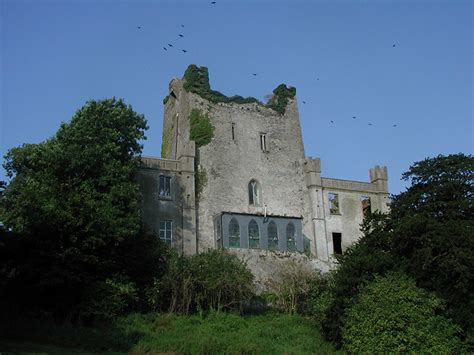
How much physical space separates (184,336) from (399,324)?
946cm

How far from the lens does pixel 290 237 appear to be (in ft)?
131

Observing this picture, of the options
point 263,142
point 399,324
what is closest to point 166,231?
point 263,142

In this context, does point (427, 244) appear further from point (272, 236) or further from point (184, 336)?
point (272, 236)

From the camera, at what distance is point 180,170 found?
3894cm

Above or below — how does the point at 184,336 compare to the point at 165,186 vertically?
below

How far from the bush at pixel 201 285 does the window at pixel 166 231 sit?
4.77m

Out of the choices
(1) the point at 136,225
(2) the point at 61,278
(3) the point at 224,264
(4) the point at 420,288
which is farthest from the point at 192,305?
(4) the point at 420,288

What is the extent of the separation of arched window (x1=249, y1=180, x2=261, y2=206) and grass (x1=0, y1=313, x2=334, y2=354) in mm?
10463

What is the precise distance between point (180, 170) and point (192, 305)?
9848 millimetres

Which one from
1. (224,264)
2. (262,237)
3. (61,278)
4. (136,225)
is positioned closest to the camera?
(61,278)

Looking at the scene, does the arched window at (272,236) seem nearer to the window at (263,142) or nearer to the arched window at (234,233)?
the arched window at (234,233)

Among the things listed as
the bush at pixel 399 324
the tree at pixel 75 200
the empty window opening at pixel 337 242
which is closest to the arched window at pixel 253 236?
the empty window opening at pixel 337 242

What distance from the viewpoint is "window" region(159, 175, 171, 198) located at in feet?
125

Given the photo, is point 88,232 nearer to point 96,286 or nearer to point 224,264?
point 96,286
